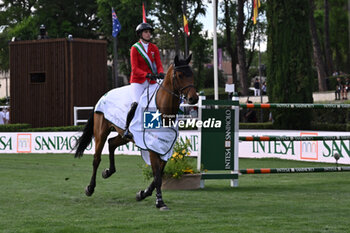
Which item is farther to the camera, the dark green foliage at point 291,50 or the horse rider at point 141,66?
the dark green foliage at point 291,50

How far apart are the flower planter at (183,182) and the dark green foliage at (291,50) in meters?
13.4

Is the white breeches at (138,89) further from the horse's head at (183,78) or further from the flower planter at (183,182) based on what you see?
the flower planter at (183,182)

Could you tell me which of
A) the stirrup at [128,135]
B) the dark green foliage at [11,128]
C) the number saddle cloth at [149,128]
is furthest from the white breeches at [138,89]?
the dark green foliage at [11,128]

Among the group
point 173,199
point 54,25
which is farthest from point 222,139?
point 54,25

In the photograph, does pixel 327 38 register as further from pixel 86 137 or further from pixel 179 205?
pixel 179 205

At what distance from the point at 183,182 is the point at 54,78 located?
19.6 meters

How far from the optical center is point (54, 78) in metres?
30.6

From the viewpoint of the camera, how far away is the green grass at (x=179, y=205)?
7621 mm

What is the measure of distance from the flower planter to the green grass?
0.42 metres

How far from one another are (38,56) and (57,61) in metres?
1.07

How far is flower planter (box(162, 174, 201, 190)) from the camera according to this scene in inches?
479

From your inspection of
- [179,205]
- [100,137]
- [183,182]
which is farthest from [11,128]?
[179,205]

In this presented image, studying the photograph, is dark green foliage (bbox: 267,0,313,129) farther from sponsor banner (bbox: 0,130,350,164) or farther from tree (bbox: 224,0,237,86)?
tree (bbox: 224,0,237,86)

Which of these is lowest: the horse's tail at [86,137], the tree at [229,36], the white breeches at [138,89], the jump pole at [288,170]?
the jump pole at [288,170]
